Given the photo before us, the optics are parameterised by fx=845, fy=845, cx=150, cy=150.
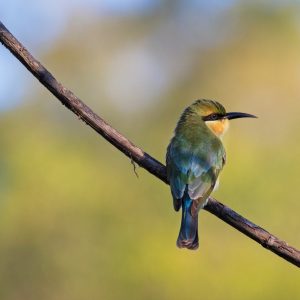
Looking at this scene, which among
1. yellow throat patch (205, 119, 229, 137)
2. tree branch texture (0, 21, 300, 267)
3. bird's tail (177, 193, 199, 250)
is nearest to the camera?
tree branch texture (0, 21, 300, 267)

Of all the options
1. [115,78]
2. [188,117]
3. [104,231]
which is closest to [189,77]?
[115,78]

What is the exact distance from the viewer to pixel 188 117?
3979 millimetres

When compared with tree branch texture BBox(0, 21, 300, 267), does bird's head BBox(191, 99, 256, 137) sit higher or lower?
higher

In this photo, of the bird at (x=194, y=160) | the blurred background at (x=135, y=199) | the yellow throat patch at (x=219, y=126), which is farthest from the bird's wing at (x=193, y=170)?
the blurred background at (x=135, y=199)

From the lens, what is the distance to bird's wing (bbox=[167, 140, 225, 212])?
130 inches

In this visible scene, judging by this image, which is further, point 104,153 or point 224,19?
point 224,19

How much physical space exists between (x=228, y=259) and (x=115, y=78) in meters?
4.14

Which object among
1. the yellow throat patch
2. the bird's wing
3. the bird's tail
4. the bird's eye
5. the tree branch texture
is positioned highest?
the bird's eye

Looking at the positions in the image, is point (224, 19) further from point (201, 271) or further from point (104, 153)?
point (201, 271)

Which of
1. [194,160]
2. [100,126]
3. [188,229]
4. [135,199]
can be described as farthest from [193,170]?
[135,199]

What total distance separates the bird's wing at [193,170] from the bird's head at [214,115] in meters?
0.20

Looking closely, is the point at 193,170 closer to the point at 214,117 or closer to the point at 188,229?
the point at 188,229

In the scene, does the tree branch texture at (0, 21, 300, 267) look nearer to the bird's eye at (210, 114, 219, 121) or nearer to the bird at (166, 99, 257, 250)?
the bird at (166, 99, 257, 250)

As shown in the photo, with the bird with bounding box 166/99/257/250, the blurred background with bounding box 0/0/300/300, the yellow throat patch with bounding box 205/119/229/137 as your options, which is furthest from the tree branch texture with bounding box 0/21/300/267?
the blurred background with bounding box 0/0/300/300
